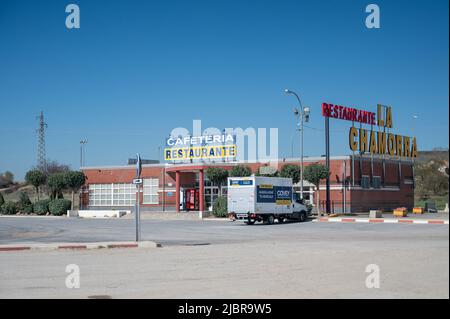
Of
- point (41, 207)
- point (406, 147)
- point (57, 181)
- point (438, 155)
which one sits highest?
point (406, 147)

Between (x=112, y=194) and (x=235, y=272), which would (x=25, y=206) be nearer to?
(x=112, y=194)

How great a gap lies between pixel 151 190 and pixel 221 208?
14477 millimetres

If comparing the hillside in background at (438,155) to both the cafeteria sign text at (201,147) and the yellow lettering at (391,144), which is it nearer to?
the cafeteria sign text at (201,147)

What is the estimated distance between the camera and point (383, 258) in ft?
51.2

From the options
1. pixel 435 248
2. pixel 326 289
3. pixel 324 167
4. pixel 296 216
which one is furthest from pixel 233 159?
pixel 326 289

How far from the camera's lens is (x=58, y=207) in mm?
57594

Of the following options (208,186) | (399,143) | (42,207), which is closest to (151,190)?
(208,186)

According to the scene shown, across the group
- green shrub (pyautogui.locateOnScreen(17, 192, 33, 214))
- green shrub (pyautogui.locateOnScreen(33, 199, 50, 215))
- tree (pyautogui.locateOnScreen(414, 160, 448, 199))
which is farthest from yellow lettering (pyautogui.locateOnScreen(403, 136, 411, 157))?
green shrub (pyautogui.locateOnScreen(17, 192, 33, 214))

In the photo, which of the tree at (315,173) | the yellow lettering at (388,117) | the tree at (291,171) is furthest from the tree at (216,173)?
the yellow lettering at (388,117)

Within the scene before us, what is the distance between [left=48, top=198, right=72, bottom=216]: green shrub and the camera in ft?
189

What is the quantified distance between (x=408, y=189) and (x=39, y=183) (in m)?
38.1

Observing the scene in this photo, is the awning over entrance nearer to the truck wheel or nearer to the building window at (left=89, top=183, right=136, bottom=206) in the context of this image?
the building window at (left=89, top=183, right=136, bottom=206)

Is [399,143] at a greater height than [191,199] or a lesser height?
greater

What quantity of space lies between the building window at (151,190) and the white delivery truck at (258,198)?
22607mm
